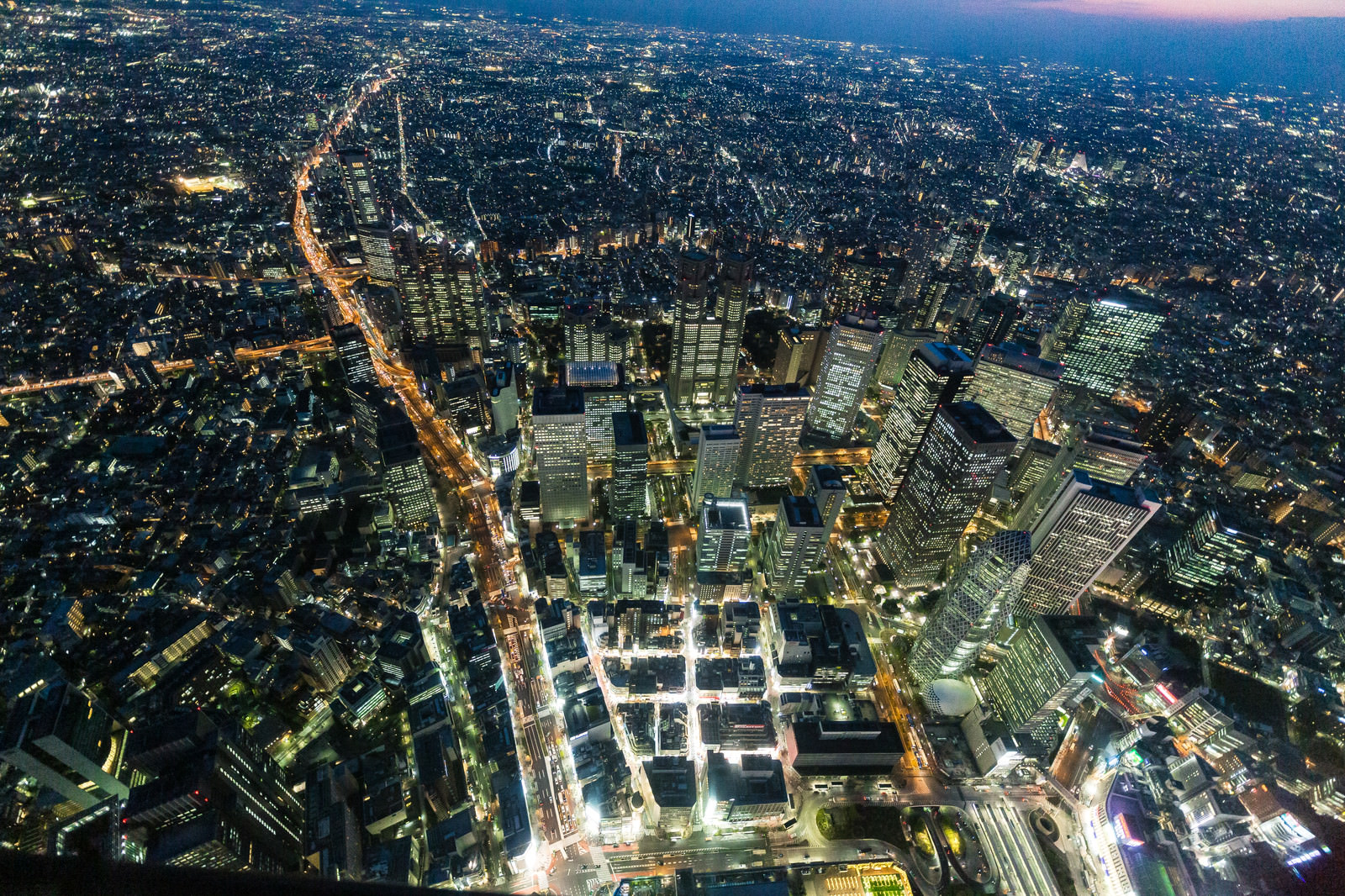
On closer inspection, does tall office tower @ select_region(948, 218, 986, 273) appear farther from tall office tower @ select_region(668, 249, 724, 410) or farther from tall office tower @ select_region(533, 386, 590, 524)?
tall office tower @ select_region(533, 386, 590, 524)

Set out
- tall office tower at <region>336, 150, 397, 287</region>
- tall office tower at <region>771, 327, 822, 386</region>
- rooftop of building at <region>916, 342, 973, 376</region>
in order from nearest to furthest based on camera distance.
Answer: rooftop of building at <region>916, 342, 973, 376</region>
tall office tower at <region>771, 327, 822, 386</region>
tall office tower at <region>336, 150, 397, 287</region>

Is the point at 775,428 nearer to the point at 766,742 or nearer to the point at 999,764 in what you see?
the point at 766,742

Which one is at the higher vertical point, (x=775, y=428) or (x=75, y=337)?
(x=775, y=428)

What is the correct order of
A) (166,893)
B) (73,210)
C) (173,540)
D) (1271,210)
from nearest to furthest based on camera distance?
(166,893) → (173,540) → (73,210) → (1271,210)

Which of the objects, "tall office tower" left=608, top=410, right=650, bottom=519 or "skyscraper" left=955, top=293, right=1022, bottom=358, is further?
"skyscraper" left=955, top=293, right=1022, bottom=358

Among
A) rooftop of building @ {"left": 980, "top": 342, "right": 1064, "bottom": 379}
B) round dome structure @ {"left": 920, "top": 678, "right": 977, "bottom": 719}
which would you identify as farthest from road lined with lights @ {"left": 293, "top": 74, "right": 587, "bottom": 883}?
rooftop of building @ {"left": 980, "top": 342, "right": 1064, "bottom": 379}

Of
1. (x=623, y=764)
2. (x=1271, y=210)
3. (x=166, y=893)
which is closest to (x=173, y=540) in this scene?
(x=623, y=764)

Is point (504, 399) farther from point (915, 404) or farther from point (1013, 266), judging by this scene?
point (1013, 266)
